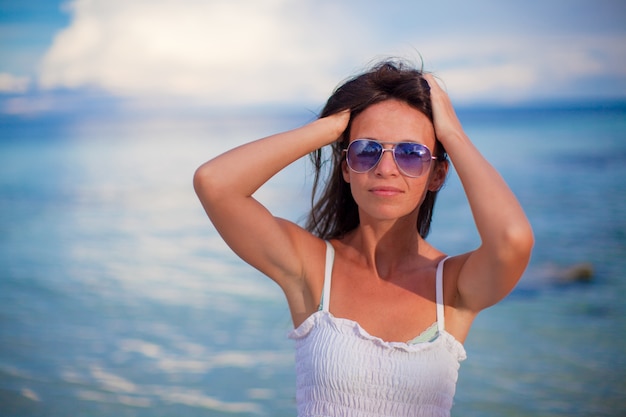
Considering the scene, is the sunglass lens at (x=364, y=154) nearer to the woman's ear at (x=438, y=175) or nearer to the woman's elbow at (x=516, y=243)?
the woman's ear at (x=438, y=175)

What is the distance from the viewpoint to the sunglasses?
2395 mm

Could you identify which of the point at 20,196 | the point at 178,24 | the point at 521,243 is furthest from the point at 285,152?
the point at 178,24

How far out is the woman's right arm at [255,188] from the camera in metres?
2.41

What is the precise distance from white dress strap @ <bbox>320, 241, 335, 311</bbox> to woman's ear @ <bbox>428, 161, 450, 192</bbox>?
1.22 feet

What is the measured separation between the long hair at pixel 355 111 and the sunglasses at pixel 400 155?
0.43ft

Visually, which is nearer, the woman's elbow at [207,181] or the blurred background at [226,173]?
the woman's elbow at [207,181]

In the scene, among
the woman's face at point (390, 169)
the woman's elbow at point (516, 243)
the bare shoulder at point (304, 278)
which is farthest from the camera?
the bare shoulder at point (304, 278)

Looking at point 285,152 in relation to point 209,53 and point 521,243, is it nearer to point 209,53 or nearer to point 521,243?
point 521,243

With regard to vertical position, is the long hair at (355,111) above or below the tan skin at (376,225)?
above

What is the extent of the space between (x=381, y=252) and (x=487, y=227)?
483 millimetres

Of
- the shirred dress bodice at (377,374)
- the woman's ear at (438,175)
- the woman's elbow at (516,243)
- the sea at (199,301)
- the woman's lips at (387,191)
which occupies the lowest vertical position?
the shirred dress bodice at (377,374)

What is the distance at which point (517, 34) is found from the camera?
15773 millimetres

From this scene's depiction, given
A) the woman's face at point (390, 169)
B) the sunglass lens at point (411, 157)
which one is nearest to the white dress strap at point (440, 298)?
the woman's face at point (390, 169)

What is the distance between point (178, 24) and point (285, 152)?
12.5m
